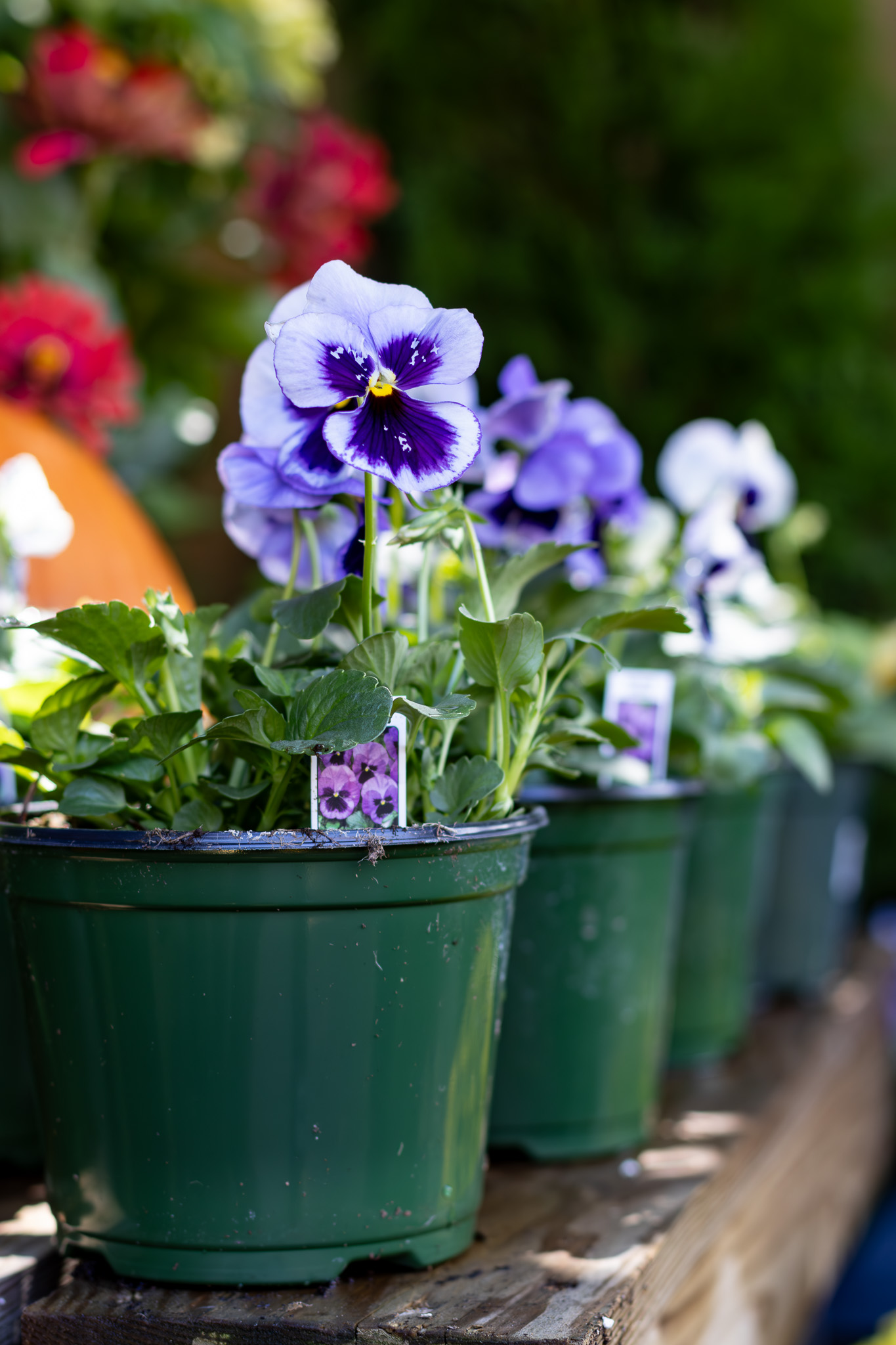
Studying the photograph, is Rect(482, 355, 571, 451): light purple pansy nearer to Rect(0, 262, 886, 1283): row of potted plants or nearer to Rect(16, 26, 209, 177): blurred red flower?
Rect(0, 262, 886, 1283): row of potted plants

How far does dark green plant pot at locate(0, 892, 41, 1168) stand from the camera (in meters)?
0.76

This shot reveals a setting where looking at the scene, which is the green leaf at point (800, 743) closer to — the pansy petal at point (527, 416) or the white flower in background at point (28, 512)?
the pansy petal at point (527, 416)

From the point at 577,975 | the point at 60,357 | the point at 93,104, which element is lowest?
the point at 577,975

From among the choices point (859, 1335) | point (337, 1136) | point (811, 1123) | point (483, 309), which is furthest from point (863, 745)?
point (483, 309)

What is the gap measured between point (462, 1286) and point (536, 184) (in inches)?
92.2

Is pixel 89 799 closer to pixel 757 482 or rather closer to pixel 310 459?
pixel 310 459

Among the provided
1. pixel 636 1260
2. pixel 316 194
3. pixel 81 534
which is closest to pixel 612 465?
pixel 636 1260

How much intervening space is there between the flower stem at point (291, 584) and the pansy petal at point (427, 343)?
0.43ft

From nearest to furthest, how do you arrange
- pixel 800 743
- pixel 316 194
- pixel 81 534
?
pixel 800 743 → pixel 81 534 → pixel 316 194

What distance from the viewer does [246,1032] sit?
1.92ft

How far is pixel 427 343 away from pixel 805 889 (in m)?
1.17

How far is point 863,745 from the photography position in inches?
58.2

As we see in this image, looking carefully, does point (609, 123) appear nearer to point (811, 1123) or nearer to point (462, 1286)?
point (811, 1123)

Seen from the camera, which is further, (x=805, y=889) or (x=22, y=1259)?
(x=805, y=889)
